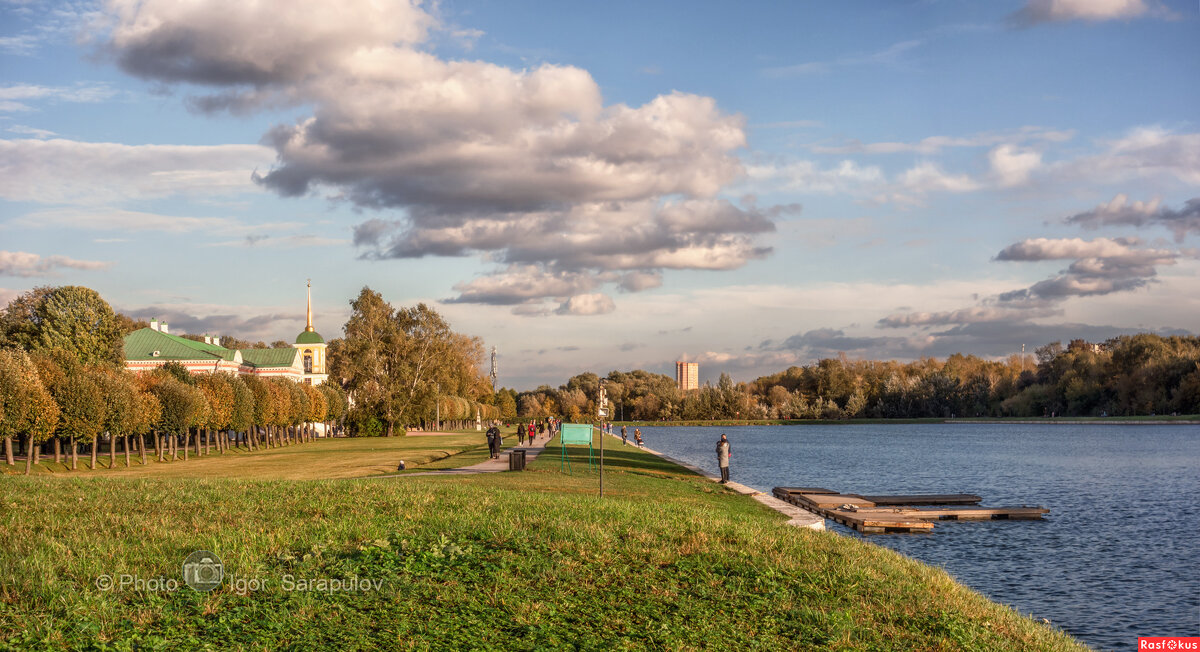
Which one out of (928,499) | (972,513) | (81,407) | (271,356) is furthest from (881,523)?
(271,356)

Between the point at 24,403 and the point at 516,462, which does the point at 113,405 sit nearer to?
the point at 24,403

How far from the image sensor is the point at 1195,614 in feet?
53.9

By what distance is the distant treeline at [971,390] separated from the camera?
430 ft

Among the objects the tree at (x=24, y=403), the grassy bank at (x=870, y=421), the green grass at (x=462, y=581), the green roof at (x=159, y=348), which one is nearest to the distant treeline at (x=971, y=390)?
the grassy bank at (x=870, y=421)

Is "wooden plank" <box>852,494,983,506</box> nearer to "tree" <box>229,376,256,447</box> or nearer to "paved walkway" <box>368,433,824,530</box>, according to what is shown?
"paved walkway" <box>368,433,824,530</box>

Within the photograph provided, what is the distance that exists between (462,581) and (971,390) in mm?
173753

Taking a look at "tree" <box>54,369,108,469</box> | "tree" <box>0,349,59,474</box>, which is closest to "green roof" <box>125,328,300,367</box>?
"tree" <box>54,369,108,469</box>

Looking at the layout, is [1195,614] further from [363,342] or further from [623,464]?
[363,342]

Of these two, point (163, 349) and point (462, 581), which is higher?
point (163, 349)

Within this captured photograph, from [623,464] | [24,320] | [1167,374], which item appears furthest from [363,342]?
[1167,374]

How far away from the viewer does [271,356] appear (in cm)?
12525

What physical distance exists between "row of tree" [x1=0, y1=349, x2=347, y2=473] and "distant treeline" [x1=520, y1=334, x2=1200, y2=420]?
318 feet

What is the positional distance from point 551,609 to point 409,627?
1.44 metres

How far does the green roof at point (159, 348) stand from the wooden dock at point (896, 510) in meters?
84.5
